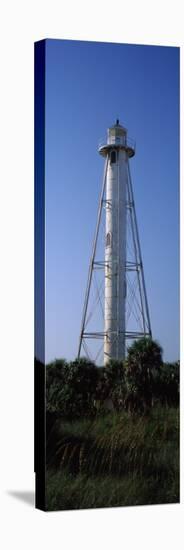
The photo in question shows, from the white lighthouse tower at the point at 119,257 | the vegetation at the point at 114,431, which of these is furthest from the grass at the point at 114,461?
the white lighthouse tower at the point at 119,257

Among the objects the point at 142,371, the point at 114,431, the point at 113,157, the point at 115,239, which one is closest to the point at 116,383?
the point at 142,371

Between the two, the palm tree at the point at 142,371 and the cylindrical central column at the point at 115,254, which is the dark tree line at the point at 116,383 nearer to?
the palm tree at the point at 142,371

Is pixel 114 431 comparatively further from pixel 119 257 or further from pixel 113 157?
pixel 113 157

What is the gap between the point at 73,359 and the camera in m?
10.9

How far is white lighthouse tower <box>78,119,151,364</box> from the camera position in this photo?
37.0 feet

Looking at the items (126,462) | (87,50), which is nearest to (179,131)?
(87,50)

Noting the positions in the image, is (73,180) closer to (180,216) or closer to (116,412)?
(180,216)

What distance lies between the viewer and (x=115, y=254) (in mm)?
11406

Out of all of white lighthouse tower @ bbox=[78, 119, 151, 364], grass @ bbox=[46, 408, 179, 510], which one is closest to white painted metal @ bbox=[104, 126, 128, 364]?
white lighthouse tower @ bbox=[78, 119, 151, 364]

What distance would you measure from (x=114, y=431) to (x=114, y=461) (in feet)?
1.03

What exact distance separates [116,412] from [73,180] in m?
2.49

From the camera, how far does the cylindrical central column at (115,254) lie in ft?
37.0

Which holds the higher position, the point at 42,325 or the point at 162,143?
the point at 162,143

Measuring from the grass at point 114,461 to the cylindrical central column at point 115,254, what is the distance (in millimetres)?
758
